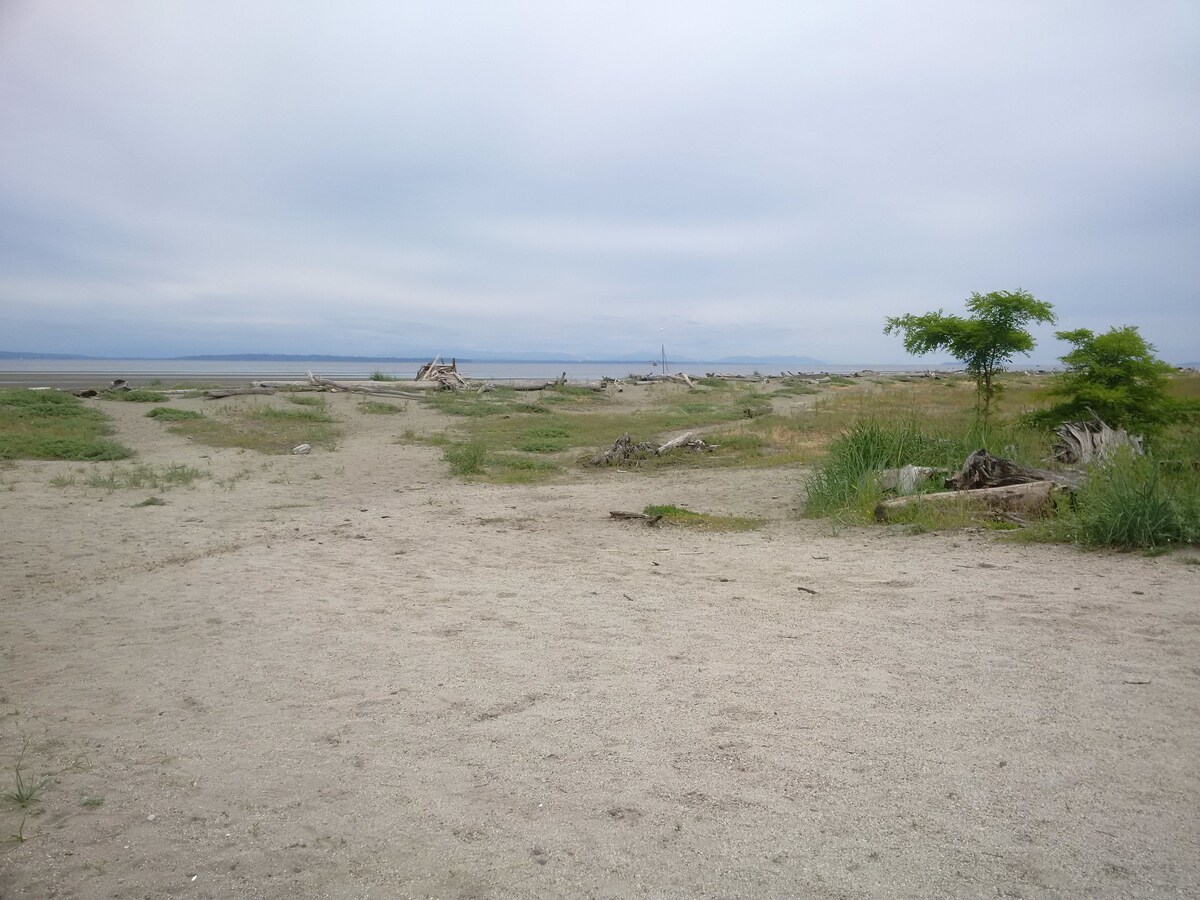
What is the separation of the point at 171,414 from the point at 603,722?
20.3 meters

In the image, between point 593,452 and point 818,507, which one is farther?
point 593,452

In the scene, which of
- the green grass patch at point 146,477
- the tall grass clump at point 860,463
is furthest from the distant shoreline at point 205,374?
the tall grass clump at point 860,463

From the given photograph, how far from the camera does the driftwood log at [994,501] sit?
8719 mm

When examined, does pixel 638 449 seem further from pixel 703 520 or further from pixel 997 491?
pixel 997 491

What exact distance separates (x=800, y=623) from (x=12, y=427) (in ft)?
59.4

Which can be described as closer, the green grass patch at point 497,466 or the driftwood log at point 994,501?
the driftwood log at point 994,501

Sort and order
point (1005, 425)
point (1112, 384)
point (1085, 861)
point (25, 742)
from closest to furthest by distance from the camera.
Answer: point (1085, 861)
point (25, 742)
point (1112, 384)
point (1005, 425)

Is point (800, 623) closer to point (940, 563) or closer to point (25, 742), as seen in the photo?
point (940, 563)

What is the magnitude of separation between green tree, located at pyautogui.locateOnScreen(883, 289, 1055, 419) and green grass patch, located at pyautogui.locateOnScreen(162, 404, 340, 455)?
12.3 metres

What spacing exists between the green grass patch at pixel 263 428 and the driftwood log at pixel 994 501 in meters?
11.9

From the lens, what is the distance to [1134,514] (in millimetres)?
7172

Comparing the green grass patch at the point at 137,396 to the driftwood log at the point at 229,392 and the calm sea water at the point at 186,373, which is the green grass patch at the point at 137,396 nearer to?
the driftwood log at the point at 229,392

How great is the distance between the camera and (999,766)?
352 centimetres

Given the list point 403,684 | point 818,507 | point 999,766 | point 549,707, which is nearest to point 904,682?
point 999,766
